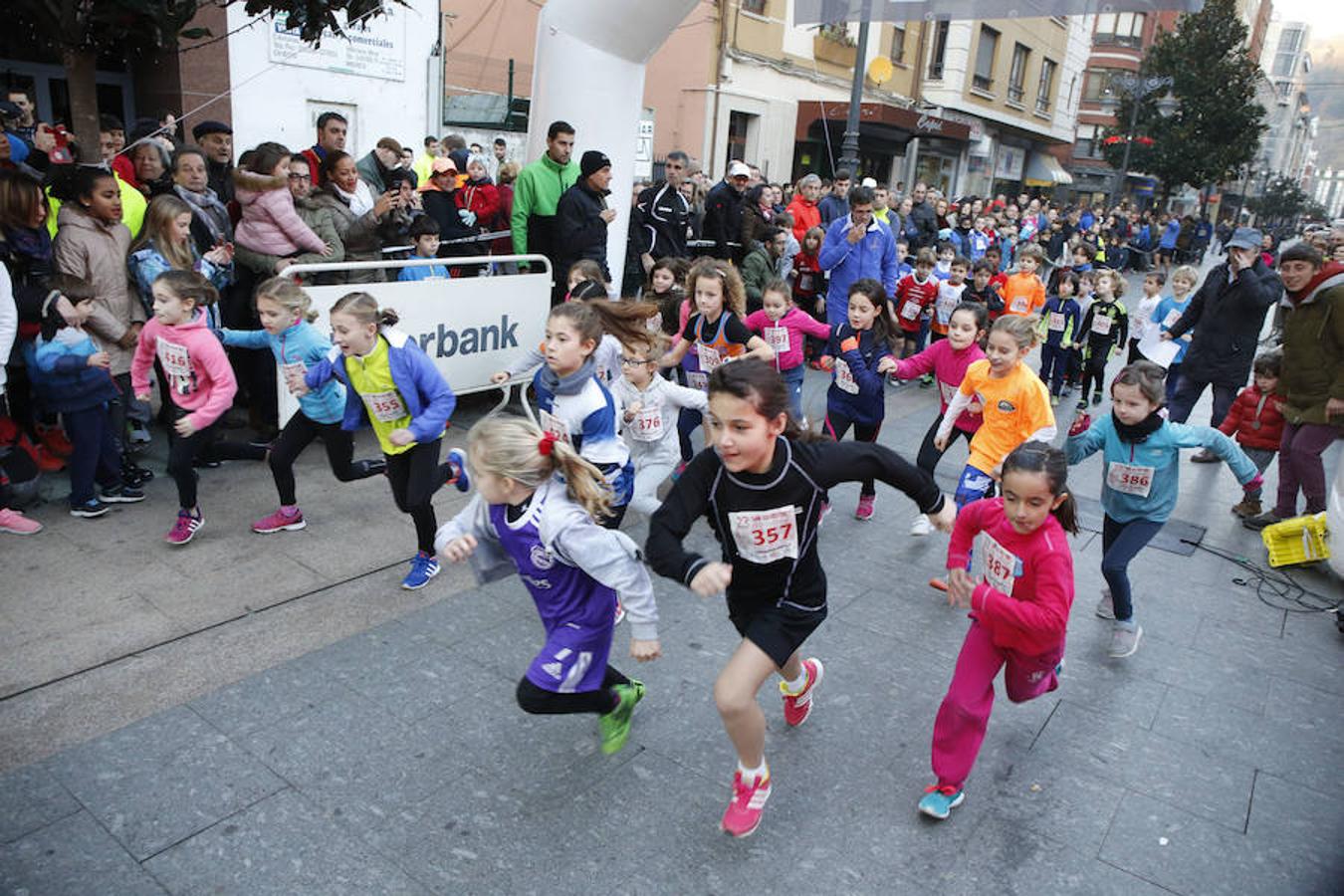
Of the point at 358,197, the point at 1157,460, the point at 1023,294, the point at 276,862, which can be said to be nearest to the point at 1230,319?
the point at 1023,294

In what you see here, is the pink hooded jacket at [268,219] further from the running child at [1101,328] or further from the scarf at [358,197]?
the running child at [1101,328]

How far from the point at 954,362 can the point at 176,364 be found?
14.9 ft

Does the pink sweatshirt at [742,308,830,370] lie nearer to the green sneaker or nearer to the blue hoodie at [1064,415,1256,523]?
the blue hoodie at [1064,415,1256,523]

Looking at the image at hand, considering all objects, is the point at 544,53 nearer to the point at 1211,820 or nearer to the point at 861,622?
the point at 861,622

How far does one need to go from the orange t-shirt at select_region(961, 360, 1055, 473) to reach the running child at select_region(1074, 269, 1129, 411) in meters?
4.94

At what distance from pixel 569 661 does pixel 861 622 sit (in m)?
2.03

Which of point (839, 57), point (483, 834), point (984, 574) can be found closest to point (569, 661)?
point (483, 834)

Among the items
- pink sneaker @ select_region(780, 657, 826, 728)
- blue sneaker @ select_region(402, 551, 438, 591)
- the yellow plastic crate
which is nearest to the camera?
pink sneaker @ select_region(780, 657, 826, 728)

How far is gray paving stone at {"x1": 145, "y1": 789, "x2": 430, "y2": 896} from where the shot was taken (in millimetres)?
2672

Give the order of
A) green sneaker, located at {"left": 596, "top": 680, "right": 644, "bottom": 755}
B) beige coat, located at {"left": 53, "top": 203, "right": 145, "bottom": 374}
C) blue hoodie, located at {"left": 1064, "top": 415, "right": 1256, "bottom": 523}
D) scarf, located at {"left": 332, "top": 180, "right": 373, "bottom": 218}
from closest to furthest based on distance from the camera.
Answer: green sneaker, located at {"left": 596, "top": 680, "right": 644, "bottom": 755} < blue hoodie, located at {"left": 1064, "top": 415, "right": 1256, "bottom": 523} < beige coat, located at {"left": 53, "top": 203, "right": 145, "bottom": 374} < scarf, located at {"left": 332, "top": 180, "right": 373, "bottom": 218}

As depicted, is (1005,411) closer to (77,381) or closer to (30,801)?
(30,801)

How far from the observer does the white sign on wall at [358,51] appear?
489 inches

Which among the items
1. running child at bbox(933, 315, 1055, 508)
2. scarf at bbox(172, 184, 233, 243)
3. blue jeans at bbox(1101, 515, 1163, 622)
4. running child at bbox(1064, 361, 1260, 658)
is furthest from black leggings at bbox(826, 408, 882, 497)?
scarf at bbox(172, 184, 233, 243)

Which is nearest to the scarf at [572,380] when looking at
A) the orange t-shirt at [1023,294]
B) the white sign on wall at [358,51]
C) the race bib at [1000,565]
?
the race bib at [1000,565]
